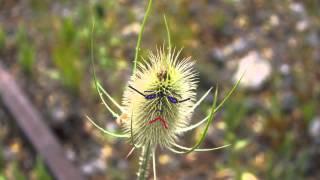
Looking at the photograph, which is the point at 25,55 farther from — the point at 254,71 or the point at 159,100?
the point at 159,100

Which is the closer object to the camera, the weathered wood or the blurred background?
the weathered wood

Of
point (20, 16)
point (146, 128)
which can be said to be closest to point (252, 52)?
point (20, 16)

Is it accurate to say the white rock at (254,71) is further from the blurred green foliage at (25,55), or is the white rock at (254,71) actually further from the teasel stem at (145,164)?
the teasel stem at (145,164)

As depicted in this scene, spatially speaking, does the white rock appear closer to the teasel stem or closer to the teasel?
the teasel

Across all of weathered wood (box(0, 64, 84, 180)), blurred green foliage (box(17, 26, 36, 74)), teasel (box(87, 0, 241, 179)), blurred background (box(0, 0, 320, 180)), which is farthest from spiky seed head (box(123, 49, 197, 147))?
blurred green foliage (box(17, 26, 36, 74))

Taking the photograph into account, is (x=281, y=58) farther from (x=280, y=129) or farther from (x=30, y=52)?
(x=30, y=52)

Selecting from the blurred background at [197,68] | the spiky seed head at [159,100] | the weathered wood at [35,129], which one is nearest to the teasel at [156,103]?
the spiky seed head at [159,100]
